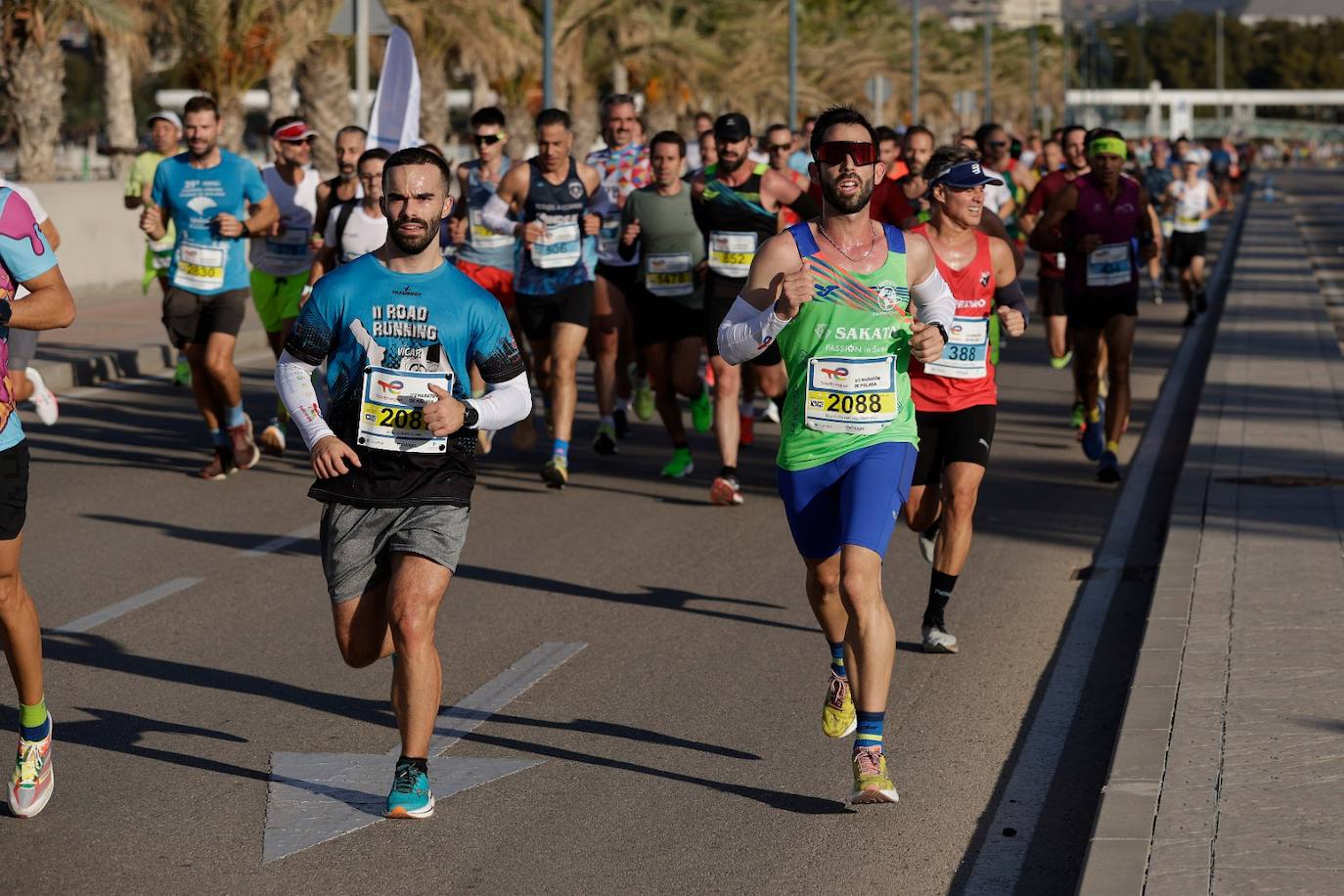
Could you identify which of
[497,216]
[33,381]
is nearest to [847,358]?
[33,381]

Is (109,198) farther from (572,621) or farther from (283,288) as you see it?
(572,621)

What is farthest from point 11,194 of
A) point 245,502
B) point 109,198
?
point 109,198

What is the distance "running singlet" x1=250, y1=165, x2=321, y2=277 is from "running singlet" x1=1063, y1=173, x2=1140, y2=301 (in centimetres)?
457

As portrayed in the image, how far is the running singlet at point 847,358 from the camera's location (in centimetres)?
607

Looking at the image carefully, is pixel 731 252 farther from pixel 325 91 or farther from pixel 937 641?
pixel 325 91

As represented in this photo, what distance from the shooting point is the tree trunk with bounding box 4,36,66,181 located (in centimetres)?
2534

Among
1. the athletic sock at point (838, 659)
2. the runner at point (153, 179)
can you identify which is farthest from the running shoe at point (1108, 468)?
the athletic sock at point (838, 659)

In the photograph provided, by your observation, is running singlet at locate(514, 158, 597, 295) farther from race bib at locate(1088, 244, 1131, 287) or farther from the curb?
the curb

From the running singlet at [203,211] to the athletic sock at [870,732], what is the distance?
6.97 meters

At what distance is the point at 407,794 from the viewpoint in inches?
223

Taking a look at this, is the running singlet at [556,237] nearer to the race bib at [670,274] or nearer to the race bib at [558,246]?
the race bib at [558,246]

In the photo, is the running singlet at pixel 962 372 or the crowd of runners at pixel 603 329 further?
the running singlet at pixel 962 372

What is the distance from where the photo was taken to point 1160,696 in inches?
258

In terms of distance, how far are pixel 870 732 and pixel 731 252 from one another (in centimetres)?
595
